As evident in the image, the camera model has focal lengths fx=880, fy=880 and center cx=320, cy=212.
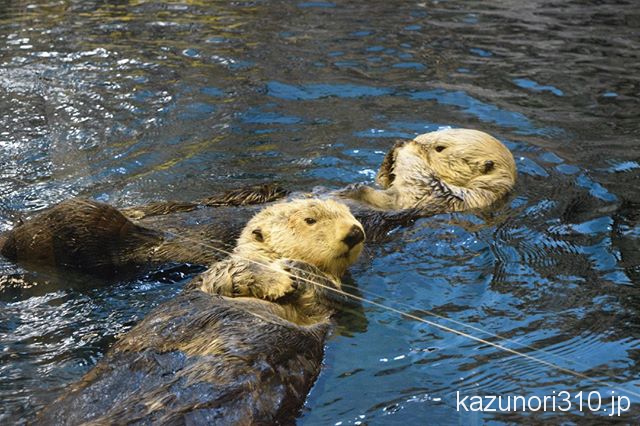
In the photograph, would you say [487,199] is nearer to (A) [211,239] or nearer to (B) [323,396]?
(A) [211,239]

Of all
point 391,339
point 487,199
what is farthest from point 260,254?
point 487,199

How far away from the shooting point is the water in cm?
390

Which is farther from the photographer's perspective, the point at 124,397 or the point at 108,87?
the point at 108,87

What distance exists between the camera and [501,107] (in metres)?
7.89

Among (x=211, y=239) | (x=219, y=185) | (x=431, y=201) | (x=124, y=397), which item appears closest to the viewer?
(x=124, y=397)

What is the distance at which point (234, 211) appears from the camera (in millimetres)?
5113

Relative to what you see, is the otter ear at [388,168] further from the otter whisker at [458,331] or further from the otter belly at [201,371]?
the otter belly at [201,371]

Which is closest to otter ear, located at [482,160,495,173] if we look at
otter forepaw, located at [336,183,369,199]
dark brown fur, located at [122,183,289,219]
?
otter forepaw, located at [336,183,369,199]

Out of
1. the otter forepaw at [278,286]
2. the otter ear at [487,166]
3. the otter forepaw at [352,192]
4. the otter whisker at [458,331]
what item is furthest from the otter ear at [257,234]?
the otter ear at [487,166]

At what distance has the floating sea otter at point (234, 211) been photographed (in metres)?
4.62

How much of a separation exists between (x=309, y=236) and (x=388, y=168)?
5.62 feet

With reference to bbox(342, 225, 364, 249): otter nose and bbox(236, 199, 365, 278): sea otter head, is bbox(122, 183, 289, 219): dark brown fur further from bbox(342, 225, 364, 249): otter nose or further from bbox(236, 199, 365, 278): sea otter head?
bbox(342, 225, 364, 249): otter nose

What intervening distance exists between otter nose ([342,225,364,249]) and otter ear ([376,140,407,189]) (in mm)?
1664

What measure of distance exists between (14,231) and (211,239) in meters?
1.05
